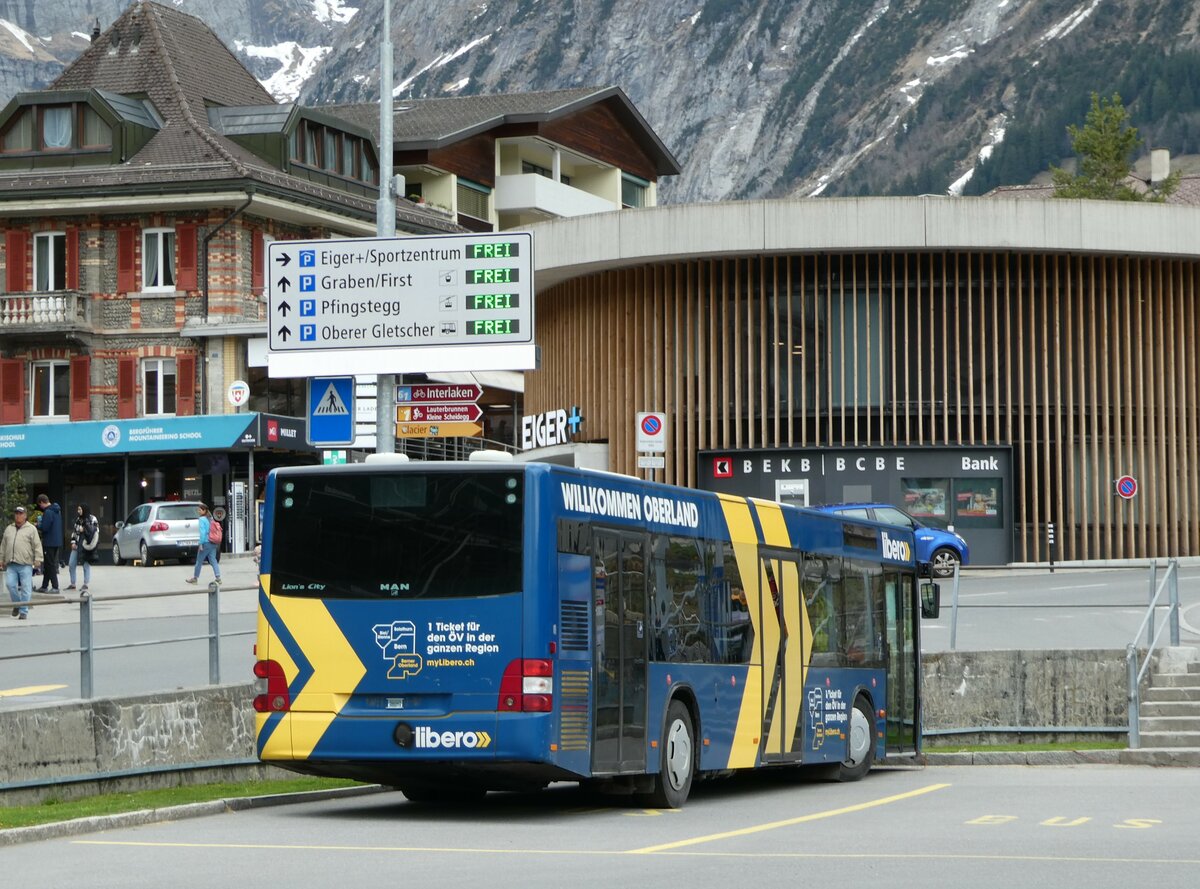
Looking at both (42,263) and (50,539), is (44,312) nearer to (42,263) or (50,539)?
(42,263)

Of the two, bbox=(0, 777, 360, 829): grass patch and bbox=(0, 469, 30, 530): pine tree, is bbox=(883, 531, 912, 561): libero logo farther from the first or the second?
bbox=(0, 469, 30, 530): pine tree

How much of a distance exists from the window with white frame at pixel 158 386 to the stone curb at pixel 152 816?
133 feet

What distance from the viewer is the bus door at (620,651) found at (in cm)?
1472

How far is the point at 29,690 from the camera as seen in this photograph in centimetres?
1575

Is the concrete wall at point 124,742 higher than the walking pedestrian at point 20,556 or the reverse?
the reverse

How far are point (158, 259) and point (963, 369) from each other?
2310 centimetres

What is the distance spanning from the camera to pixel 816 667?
1912cm

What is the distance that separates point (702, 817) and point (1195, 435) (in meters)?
35.0

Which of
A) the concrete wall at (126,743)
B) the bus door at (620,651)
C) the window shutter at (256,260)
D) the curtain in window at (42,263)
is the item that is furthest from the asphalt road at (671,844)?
the curtain in window at (42,263)

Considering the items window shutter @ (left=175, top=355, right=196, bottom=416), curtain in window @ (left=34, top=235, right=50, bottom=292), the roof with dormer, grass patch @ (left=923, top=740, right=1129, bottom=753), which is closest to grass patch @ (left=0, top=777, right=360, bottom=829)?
Result: grass patch @ (left=923, top=740, right=1129, bottom=753)

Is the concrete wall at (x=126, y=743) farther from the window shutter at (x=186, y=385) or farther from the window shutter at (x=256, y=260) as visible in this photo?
the window shutter at (x=256, y=260)

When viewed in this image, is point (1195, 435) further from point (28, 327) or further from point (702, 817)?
point (702, 817)

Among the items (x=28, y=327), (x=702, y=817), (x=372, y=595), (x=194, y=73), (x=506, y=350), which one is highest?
(x=194, y=73)

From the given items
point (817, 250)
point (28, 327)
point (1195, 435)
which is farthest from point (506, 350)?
point (28, 327)
